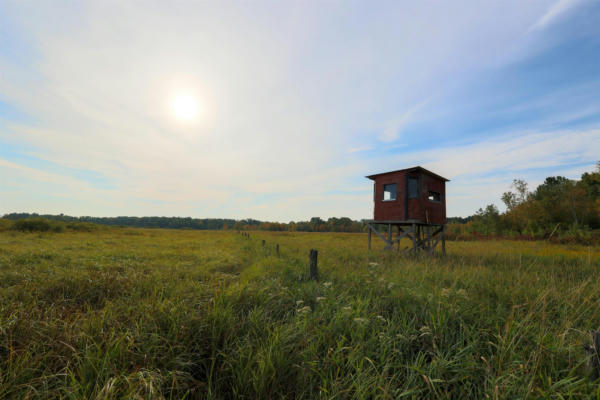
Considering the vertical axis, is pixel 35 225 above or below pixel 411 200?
below

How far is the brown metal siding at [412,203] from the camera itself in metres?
13.7

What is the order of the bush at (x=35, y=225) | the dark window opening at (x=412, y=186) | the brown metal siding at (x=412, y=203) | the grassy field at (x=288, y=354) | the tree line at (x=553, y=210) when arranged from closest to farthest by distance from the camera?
the grassy field at (x=288, y=354) → the brown metal siding at (x=412, y=203) → the dark window opening at (x=412, y=186) → the bush at (x=35, y=225) → the tree line at (x=553, y=210)

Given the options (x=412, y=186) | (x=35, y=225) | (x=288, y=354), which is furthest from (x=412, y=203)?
(x=35, y=225)

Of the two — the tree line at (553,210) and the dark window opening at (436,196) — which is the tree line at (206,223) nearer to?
the tree line at (553,210)

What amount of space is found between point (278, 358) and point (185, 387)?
3.12ft

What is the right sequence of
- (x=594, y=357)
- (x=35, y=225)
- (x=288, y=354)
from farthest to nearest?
(x=35, y=225) → (x=288, y=354) → (x=594, y=357)

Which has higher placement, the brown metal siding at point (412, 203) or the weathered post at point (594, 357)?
the brown metal siding at point (412, 203)

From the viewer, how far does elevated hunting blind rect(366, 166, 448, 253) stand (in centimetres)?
1370

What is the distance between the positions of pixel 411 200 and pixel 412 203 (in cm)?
19

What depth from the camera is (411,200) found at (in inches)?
545

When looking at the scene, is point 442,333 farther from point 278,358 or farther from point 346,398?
point 278,358

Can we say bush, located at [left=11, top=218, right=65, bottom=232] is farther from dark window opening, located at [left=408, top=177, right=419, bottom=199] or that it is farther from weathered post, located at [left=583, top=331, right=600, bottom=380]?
weathered post, located at [left=583, top=331, right=600, bottom=380]

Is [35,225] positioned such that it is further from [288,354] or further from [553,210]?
[553,210]

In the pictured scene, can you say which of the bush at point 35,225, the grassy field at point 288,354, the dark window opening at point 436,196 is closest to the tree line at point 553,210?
the dark window opening at point 436,196
